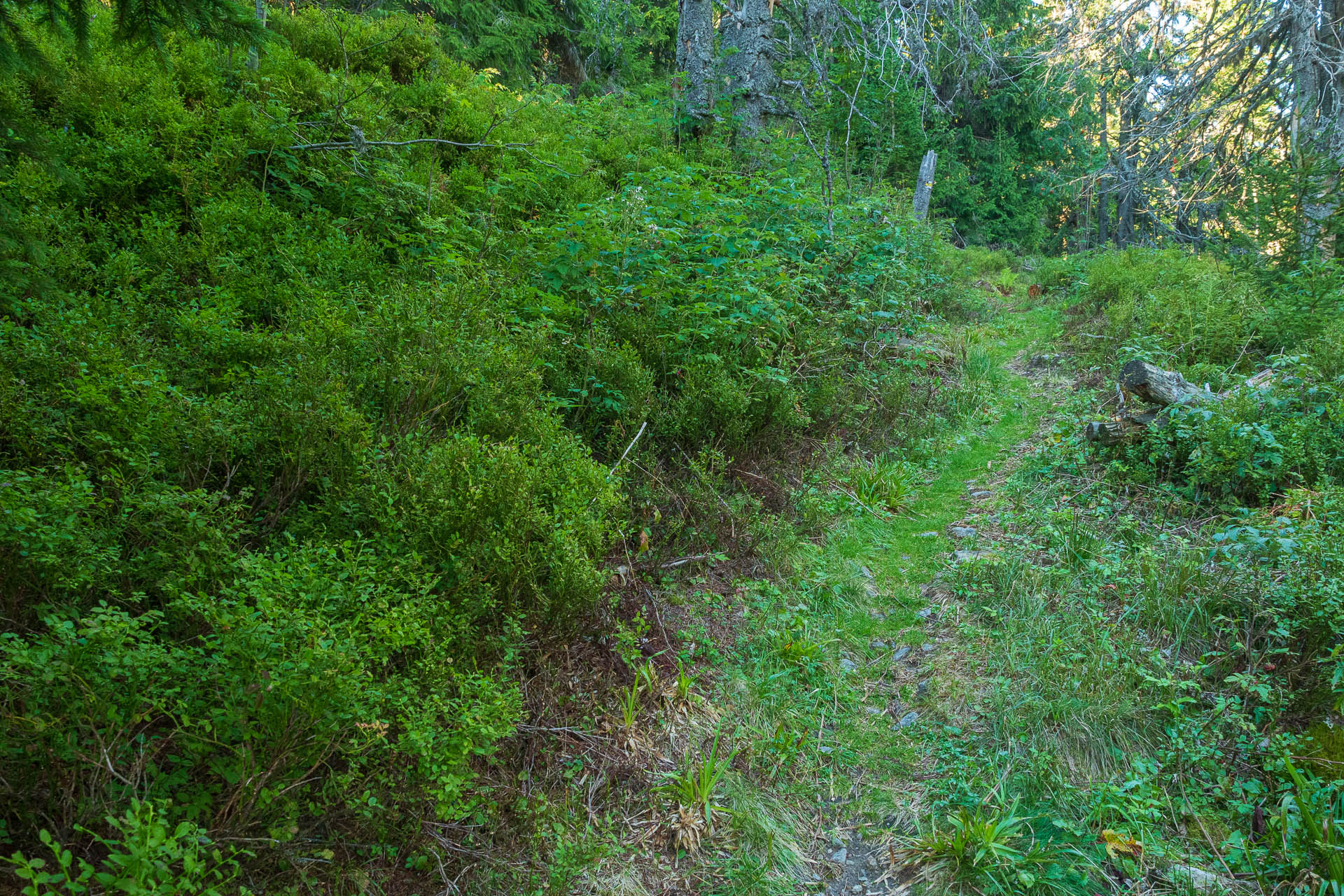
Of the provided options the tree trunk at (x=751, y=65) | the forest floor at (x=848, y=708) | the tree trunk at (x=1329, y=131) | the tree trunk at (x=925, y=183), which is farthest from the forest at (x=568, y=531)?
the tree trunk at (x=925, y=183)

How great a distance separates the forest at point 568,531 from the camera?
7.36 feet

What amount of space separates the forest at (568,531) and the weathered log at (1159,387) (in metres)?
0.04

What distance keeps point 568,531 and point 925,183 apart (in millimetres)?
14301

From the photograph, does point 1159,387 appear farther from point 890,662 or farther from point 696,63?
point 696,63

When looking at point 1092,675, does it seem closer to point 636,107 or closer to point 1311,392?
point 1311,392

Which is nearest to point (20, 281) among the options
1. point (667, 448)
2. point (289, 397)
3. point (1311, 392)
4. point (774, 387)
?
point (289, 397)

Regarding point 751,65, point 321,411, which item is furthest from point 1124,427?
point 751,65

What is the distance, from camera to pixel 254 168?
5480 mm

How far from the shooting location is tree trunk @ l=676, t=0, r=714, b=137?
413 inches

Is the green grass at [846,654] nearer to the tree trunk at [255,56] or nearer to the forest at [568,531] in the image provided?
the forest at [568,531]

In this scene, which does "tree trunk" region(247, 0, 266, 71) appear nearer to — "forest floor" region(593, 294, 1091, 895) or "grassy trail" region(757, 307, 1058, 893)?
"forest floor" region(593, 294, 1091, 895)

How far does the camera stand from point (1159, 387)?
18.5ft

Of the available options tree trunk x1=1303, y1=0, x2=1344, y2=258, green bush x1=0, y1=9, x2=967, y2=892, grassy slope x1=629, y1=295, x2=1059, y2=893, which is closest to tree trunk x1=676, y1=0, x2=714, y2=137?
green bush x1=0, y1=9, x2=967, y2=892

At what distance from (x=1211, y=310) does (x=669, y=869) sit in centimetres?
795
